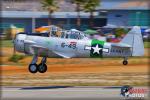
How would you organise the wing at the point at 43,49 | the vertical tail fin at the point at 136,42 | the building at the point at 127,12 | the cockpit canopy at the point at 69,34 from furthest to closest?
the building at the point at 127,12 → the wing at the point at 43,49 → the cockpit canopy at the point at 69,34 → the vertical tail fin at the point at 136,42

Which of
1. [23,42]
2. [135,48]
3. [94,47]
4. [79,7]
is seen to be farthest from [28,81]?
[79,7]

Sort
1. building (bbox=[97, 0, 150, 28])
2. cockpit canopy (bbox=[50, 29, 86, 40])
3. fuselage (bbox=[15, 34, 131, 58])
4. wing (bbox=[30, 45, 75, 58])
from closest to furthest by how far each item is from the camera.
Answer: fuselage (bbox=[15, 34, 131, 58]) → cockpit canopy (bbox=[50, 29, 86, 40]) → wing (bbox=[30, 45, 75, 58]) → building (bbox=[97, 0, 150, 28])

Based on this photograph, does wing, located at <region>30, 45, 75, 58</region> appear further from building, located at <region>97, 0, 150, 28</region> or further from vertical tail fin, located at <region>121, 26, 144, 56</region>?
building, located at <region>97, 0, 150, 28</region>

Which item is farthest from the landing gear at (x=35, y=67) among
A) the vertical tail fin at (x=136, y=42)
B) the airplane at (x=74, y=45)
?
the vertical tail fin at (x=136, y=42)

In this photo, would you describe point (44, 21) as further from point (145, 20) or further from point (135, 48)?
point (135, 48)

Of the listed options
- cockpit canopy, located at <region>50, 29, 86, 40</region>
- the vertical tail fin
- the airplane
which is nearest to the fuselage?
the airplane

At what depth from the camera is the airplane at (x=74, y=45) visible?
21219mm

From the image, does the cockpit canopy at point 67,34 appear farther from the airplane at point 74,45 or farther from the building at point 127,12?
the building at point 127,12

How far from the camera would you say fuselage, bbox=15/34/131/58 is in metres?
21.5

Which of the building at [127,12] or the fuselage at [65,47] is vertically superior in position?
the building at [127,12]

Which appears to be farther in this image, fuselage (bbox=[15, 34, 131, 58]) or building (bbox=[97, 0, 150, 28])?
building (bbox=[97, 0, 150, 28])

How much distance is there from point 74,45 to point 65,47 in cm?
46

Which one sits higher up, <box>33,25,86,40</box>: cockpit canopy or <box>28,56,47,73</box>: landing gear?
<box>33,25,86,40</box>: cockpit canopy

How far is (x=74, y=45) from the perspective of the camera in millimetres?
21734
